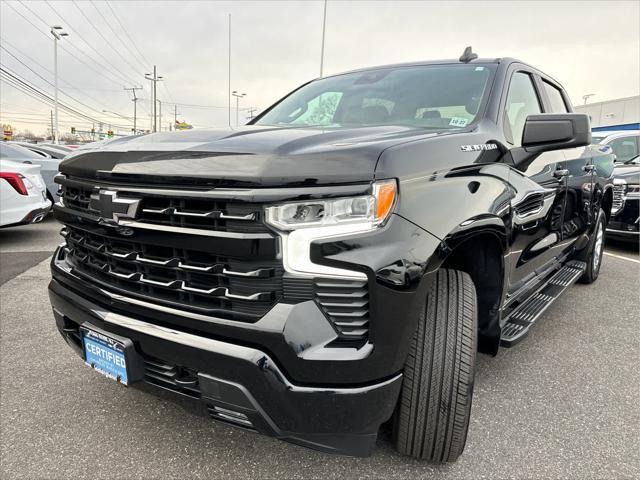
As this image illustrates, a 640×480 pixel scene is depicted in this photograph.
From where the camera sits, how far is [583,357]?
9.91 ft

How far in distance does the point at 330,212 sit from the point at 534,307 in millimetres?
1977

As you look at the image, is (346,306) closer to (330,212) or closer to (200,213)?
(330,212)

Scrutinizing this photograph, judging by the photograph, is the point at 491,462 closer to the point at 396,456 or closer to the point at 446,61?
the point at 396,456

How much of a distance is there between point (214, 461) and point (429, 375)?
99 centimetres

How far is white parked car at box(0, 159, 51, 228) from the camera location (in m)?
5.80

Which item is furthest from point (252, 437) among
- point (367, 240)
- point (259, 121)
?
point (259, 121)

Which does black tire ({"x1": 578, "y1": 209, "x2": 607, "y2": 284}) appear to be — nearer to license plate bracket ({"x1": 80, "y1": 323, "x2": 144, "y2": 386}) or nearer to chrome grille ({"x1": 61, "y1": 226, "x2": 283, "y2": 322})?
chrome grille ({"x1": 61, "y1": 226, "x2": 283, "y2": 322})

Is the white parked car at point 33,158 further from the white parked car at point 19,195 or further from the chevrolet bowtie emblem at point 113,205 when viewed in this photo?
the chevrolet bowtie emblem at point 113,205

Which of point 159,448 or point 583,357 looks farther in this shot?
point 583,357

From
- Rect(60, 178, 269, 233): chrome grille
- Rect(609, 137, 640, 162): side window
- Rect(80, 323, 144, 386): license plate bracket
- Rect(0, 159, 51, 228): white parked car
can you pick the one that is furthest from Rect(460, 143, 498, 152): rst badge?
Rect(609, 137, 640, 162): side window

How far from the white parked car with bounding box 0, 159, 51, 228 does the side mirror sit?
6.07 metres

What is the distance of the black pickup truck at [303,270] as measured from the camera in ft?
4.61

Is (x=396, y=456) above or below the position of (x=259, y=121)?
below

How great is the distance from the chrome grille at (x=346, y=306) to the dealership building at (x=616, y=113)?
36.8 metres
